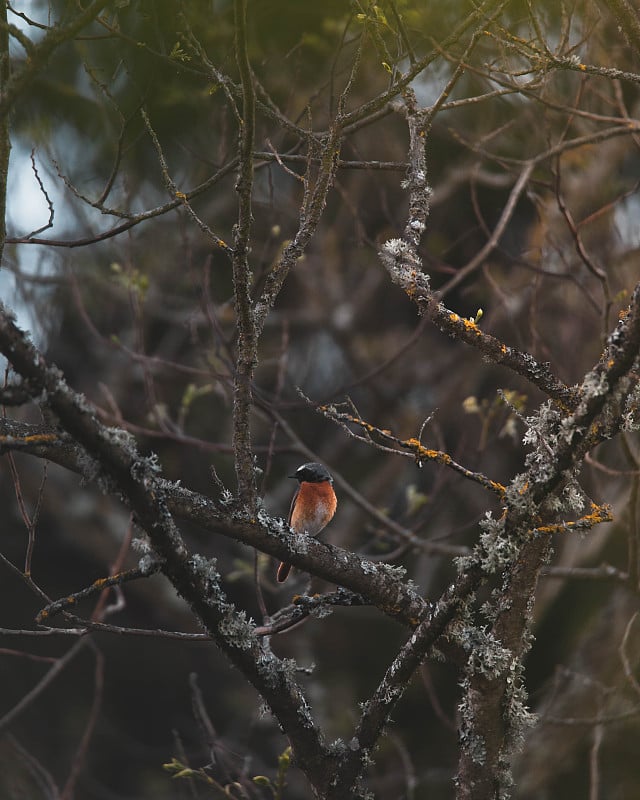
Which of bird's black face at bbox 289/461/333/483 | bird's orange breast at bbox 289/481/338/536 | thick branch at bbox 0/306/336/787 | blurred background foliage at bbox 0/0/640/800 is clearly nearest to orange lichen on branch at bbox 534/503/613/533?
thick branch at bbox 0/306/336/787

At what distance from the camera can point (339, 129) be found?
2.67 m

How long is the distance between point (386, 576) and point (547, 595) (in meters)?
4.35

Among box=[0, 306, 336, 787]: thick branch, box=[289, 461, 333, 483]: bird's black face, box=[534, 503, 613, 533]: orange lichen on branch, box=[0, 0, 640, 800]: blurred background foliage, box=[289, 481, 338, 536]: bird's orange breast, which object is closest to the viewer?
box=[0, 306, 336, 787]: thick branch

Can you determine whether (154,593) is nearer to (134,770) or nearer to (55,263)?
(134,770)

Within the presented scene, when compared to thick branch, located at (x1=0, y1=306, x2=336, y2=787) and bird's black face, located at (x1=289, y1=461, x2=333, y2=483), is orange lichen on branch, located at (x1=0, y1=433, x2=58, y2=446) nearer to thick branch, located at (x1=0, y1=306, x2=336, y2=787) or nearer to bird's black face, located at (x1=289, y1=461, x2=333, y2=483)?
thick branch, located at (x1=0, y1=306, x2=336, y2=787)

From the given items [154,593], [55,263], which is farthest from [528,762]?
[55,263]

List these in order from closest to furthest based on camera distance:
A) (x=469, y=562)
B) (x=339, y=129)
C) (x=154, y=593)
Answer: (x=469, y=562)
(x=339, y=129)
(x=154, y=593)

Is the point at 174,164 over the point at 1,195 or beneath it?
over

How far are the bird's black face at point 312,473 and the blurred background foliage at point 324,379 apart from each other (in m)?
0.24

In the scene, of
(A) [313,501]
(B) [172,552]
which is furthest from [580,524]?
(A) [313,501]

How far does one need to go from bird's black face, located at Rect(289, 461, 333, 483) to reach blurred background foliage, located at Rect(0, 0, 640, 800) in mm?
239

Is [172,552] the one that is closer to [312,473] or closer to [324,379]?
[312,473]

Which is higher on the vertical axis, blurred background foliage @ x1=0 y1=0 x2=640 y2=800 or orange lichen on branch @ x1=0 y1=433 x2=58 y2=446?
blurred background foliage @ x1=0 y1=0 x2=640 y2=800

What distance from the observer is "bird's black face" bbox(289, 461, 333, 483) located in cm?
499
